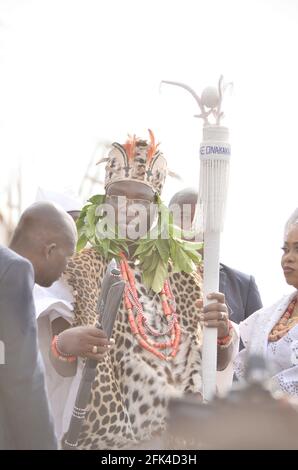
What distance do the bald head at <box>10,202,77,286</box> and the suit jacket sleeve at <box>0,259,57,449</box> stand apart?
2.61 ft

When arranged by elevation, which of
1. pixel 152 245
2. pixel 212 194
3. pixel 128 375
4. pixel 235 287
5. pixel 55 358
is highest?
pixel 212 194

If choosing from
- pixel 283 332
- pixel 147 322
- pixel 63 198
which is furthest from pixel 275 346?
pixel 63 198

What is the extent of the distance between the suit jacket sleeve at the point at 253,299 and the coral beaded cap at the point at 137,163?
1411 mm

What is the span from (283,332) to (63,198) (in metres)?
2.65

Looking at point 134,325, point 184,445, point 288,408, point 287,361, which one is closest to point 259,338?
point 287,361

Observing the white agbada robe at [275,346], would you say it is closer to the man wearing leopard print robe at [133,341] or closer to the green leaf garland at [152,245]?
the man wearing leopard print robe at [133,341]

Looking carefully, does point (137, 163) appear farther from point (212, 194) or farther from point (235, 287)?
point (235, 287)

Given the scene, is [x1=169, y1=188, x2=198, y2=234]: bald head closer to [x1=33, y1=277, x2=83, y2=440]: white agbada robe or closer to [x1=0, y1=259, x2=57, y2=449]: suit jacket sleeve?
Result: [x1=33, y1=277, x2=83, y2=440]: white agbada robe

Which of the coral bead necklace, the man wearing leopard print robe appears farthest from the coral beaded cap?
the coral bead necklace

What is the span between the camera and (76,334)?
404 centimetres

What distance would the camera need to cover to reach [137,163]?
480 cm

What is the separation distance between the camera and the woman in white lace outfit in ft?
14.0

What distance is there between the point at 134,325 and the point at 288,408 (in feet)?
8.46

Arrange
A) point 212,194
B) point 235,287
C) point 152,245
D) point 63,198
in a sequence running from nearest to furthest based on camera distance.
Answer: point 212,194 → point 152,245 → point 235,287 → point 63,198
